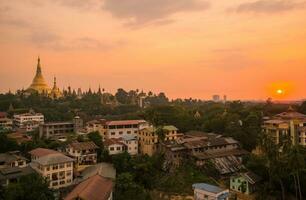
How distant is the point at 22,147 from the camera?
35.6 meters

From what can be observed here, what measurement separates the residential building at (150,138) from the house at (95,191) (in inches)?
520

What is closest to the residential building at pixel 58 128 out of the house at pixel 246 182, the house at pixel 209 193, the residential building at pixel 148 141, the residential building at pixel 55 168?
the residential building at pixel 148 141

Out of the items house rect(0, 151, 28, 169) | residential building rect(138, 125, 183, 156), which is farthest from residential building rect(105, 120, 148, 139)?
house rect(0, 151, 28, 169)

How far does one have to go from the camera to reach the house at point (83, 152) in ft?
108

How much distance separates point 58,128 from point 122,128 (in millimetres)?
12283

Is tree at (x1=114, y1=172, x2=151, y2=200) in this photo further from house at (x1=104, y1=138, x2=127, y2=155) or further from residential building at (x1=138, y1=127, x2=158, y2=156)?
residential building at (x1=138, y1=127, x2=158, y2=156)

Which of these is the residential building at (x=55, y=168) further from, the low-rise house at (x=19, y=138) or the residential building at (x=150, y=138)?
the residential building at (x=150, y=138)

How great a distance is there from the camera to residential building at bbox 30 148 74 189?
93.0 feet

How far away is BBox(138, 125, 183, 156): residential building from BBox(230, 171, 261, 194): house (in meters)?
11.5

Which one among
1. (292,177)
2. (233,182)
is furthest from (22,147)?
(292,177)

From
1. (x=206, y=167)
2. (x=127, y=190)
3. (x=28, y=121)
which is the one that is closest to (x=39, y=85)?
(x=28, y=121)

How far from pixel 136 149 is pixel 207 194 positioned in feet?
50.9

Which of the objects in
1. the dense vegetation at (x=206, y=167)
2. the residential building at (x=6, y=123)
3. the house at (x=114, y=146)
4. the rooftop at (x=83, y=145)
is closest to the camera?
the dense vegetation at (x=206, y=167)

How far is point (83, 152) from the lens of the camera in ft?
109
